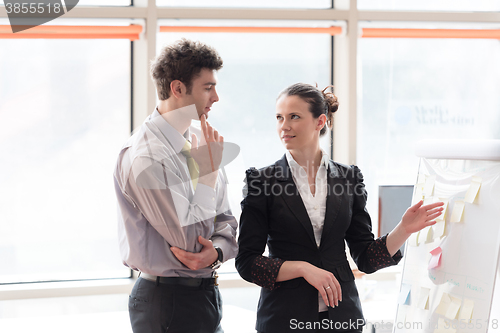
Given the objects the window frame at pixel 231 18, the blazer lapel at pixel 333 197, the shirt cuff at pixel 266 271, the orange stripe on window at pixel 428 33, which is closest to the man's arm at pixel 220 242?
the shirt cuff at pixel 266 271

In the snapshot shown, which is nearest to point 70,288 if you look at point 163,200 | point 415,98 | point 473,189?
point 163,200

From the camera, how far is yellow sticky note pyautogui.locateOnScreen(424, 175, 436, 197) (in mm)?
1901

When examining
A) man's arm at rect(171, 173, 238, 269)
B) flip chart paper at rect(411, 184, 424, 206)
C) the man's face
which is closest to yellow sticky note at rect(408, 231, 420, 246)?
flip chart paper at rect(411, 184, 424, 206)

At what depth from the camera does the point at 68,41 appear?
277 centimetres

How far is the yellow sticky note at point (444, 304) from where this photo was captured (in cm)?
172

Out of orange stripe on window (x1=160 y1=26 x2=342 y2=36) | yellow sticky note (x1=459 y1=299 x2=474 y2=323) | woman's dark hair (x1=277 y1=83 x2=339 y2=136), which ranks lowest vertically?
yellow sticky note (x1=459 y1=299 x2=474 y2=323)

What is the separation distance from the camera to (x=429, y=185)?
192 cm

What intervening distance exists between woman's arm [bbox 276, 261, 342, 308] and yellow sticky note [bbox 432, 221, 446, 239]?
63cm

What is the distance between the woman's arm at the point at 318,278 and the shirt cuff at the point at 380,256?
28cm

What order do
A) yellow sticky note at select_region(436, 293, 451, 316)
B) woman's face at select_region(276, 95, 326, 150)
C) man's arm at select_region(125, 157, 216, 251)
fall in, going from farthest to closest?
1. yellow sticky note at select_region(436, 293, 451, 316)
2. woman's face at select_region(276, 95, 326, 150)
3. man's arm at select_region(125, 157, 216, 251)

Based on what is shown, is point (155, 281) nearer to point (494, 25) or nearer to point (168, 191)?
point (168, 191)

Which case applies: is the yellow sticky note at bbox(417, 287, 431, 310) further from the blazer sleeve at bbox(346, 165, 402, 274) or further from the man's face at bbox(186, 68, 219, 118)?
the man's face at bbox(186, 68, 219, 118)

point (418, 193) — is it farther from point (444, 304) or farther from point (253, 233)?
point (253, 233)

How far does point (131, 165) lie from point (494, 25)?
2.89m
